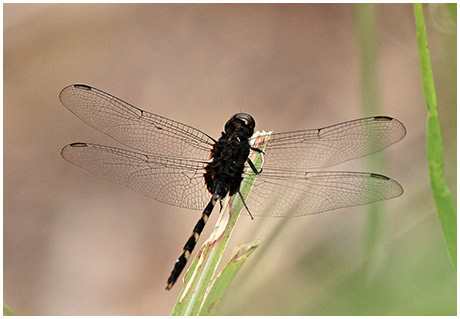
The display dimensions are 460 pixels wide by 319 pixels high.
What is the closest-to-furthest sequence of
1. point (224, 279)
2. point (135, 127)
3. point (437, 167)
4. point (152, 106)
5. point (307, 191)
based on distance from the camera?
1. point (437, 167)
2. point (224, 279)
3. point (307, 191)
4. point (135, 127)
5. point (152, 106)

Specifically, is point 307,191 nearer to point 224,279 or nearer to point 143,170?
point 143,170

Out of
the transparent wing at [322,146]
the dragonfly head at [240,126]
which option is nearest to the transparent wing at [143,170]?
the dragonfly head at [240,126]

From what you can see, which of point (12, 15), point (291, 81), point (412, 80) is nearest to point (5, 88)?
point (12, 15)

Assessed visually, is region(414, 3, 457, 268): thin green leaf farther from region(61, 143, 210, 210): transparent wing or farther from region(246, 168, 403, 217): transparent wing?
region(61, 143, 210, 210): transparent wing

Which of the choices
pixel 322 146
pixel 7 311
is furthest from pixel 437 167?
pixel 7 311

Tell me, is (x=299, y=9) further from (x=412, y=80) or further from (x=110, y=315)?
(x=110, y=315)

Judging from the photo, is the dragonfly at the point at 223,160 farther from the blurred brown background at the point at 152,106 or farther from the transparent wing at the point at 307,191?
the blurred brown background at the point at 152,106

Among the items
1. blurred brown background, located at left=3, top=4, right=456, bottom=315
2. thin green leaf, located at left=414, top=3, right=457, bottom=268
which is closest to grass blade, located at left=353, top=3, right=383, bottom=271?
blurred brown background, located at left=3, top=4, right=456, bottom=315
